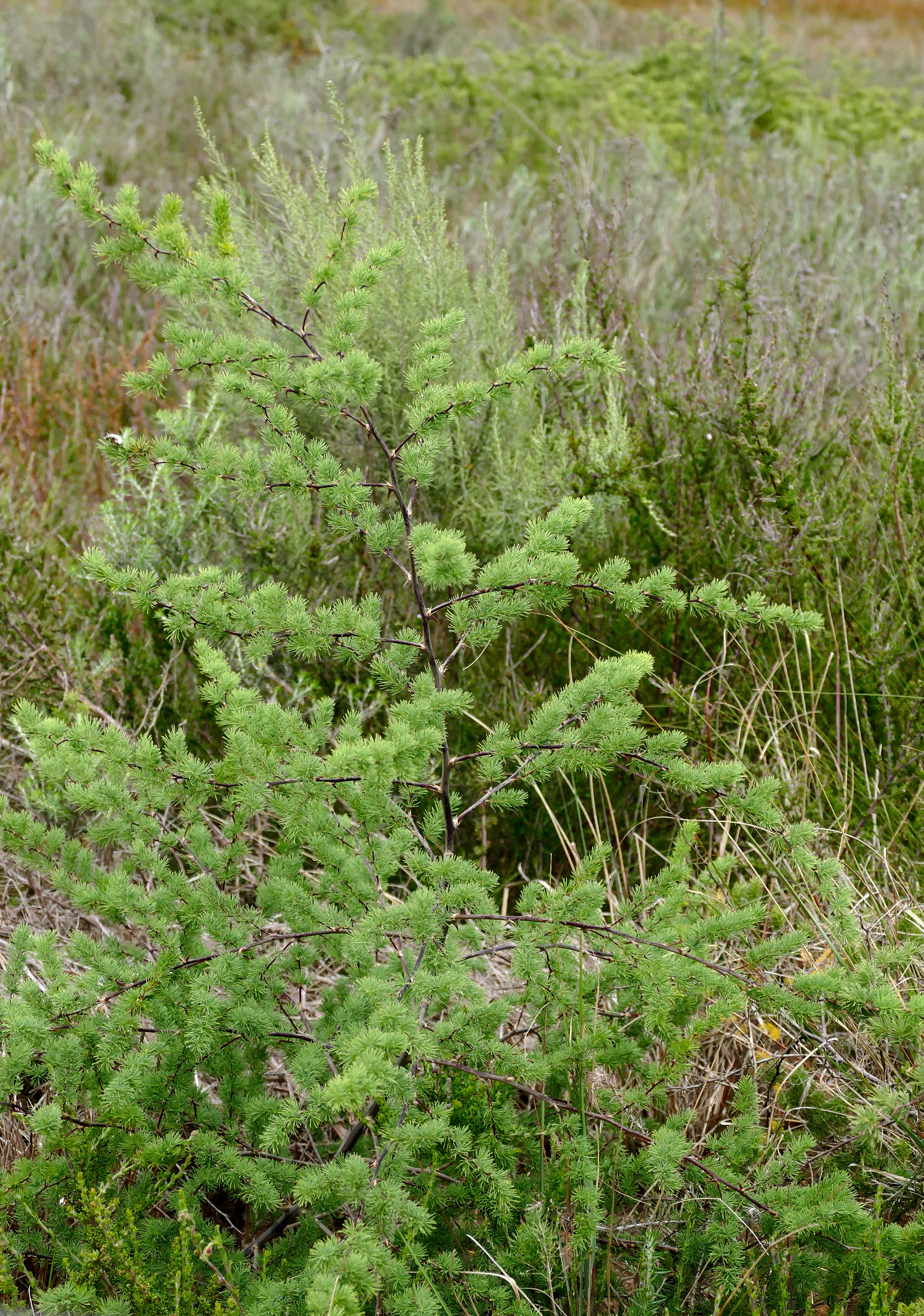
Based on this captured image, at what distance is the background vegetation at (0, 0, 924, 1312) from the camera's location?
243 cm

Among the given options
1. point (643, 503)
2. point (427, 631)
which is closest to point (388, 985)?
point (427, 631)

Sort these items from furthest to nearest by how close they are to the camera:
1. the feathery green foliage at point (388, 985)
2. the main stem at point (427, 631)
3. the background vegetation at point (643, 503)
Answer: the background vegetation at point (643, 503) < the main stem at point (427, 631) < the feathery green foliage at point (388, 985)

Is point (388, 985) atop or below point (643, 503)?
below

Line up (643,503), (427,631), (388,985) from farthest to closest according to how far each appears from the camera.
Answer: (643,503) → (427,631) → (388,985)

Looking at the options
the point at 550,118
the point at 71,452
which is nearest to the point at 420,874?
the point at 71,452

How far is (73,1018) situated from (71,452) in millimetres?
2887

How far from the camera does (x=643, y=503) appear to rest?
2.87 m

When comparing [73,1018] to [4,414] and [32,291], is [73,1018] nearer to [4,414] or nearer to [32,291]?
[4,414]

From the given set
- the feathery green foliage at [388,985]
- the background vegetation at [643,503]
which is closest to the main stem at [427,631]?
the feathery green foliage at [388,985]

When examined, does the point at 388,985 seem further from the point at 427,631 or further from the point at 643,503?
the point at 643,503

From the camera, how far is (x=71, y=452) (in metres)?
3.99

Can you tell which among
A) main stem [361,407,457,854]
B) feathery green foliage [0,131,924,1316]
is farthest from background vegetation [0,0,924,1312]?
main stem [361,407,457,854]

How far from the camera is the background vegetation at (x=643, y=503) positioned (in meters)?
2.43

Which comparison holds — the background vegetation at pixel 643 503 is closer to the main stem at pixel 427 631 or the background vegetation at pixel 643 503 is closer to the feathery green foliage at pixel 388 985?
the feathery green foliage at pixel 388 985
